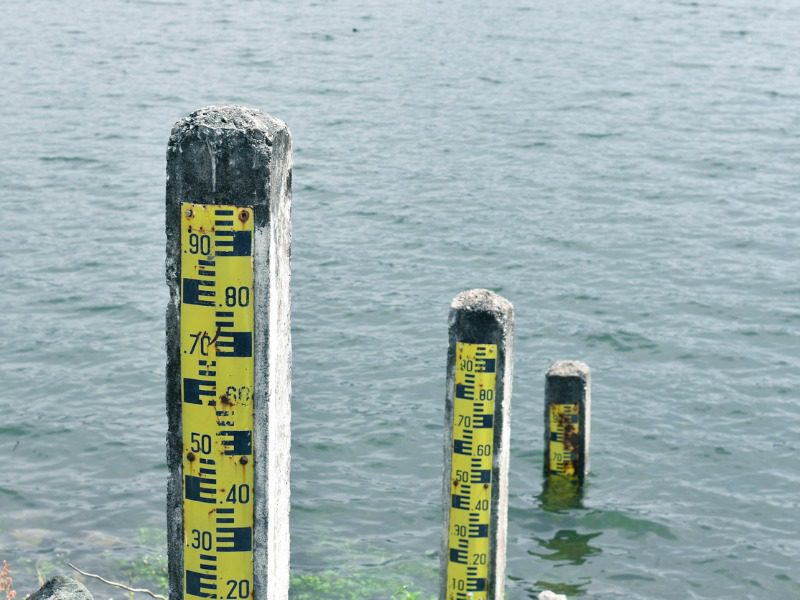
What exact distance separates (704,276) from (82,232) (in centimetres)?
956

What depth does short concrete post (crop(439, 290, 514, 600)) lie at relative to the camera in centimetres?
693

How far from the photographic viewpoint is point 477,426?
7.00m

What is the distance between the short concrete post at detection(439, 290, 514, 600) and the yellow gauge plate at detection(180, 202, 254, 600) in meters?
3.45

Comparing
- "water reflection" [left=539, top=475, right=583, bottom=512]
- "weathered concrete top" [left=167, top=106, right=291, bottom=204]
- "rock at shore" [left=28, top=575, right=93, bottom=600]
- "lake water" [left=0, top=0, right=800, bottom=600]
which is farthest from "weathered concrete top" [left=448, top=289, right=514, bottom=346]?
"water reflection" [left=539, top=475, right=583, bottom=512]

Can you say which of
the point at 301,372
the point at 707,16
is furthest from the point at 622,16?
the point at 301,372

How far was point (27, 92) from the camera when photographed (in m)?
26.8

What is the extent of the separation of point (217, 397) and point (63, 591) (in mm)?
2045

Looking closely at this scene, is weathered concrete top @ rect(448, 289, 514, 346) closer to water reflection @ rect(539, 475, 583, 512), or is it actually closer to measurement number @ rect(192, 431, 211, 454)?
measurement number @ rect(192, 431, 211, 454)

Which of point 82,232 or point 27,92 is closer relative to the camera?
point 82,232

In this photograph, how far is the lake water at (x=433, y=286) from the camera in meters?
11.5

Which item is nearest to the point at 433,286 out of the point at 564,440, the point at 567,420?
the point at 564,440

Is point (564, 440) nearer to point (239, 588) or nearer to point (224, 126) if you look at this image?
point (239, 588)

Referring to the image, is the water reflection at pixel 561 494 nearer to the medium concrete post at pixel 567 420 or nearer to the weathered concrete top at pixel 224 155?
the medium concrete post at pixel 567 420

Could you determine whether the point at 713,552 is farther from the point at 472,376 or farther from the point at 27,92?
the point at 27,92
